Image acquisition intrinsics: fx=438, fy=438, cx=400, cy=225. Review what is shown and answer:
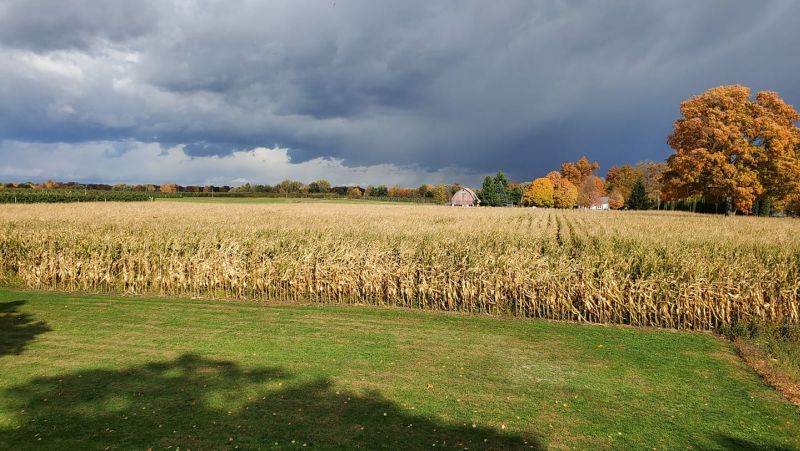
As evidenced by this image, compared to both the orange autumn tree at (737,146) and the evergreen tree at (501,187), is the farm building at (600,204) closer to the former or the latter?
the evergreen tree at (501,187)

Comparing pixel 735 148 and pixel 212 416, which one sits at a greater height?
pixel 735 148

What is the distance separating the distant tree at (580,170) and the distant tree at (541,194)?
19.1m

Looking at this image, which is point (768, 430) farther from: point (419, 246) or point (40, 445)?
point (419, 246)

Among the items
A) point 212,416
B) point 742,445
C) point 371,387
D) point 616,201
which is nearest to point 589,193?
point 616,201

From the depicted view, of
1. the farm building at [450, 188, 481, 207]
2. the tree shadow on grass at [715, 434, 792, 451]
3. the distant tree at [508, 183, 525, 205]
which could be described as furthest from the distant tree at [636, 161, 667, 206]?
the tree shadow on grass at [715, 434, 792, 451]

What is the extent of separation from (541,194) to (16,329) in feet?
463

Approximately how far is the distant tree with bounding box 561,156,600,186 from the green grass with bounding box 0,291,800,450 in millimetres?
157067

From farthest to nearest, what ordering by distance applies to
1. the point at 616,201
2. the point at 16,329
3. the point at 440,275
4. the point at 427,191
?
the point at 427,191, the point at 616,201, the point at 440,275, the point at 16,329

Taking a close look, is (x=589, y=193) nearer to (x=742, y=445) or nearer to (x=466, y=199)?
(x=466, y=199)

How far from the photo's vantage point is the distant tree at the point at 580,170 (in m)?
156

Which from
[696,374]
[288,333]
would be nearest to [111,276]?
[288,333]

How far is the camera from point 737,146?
45219 mm

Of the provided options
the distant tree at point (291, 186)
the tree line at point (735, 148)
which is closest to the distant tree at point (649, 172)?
the tree line at point (735, 148)

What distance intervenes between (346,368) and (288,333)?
2.85 metres
